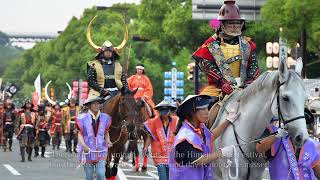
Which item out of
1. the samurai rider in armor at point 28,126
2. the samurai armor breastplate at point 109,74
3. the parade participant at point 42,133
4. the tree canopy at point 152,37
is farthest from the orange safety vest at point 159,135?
the parade participant at point 42,133

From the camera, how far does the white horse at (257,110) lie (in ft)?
31.2

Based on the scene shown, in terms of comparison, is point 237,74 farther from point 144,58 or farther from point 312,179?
point 144,58

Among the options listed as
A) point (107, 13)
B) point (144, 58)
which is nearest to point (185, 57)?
point (144, 58)

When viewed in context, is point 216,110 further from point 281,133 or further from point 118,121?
point 118,121

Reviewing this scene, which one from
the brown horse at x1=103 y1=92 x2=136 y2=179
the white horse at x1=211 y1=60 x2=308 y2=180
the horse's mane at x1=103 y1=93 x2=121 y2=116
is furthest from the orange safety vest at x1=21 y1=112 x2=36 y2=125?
the white horse at x1=211 y1=60 x2=308 y2=180

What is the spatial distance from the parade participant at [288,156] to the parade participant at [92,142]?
448 centimetres

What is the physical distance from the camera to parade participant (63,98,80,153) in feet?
112

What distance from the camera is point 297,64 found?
978cm

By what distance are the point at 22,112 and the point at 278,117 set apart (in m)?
21.5

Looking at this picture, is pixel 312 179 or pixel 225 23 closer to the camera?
pixel 312 179

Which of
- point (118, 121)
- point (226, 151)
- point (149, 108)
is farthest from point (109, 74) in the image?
point (226, 151)

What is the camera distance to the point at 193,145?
884cm

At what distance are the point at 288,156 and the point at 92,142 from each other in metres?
4.84

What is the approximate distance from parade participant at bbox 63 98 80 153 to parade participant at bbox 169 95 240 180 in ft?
80.6
